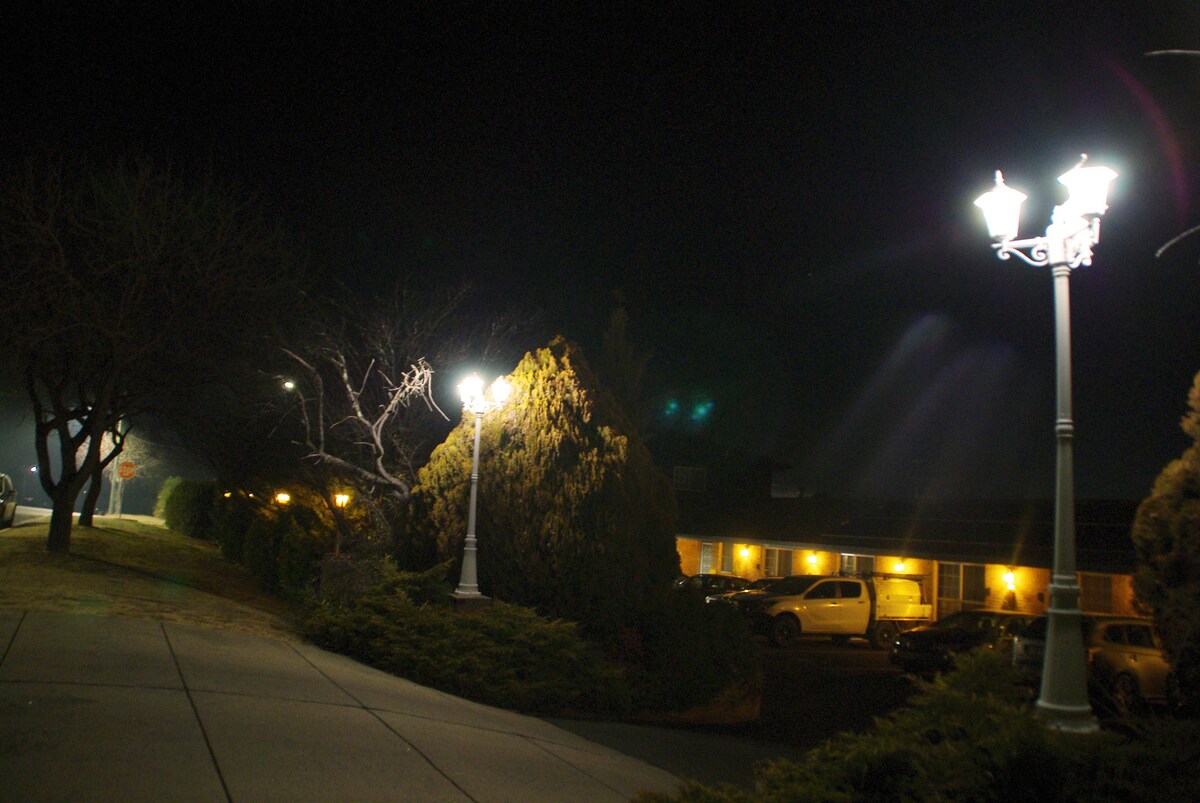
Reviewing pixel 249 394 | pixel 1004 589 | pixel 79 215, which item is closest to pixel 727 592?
pixel 1004 589

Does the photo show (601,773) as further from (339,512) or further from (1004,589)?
(1004,589)

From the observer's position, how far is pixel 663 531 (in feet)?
49.1

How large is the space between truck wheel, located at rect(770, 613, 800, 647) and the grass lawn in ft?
38.8

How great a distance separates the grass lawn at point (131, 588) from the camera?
39.0ft

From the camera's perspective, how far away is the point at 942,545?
27828mm

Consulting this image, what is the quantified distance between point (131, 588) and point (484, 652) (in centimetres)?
604

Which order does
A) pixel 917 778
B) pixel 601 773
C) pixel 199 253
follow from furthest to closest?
pixel 199 253
pixel 601 773
pixel 917 778

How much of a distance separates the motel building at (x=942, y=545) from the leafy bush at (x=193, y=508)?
2029 centimetres

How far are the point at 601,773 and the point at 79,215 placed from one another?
14.5 meters

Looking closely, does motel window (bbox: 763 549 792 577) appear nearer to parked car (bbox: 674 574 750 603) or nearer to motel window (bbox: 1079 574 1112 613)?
parked car (bbox: 674 574 750 603)

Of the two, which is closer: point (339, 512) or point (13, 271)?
point (13, 271)

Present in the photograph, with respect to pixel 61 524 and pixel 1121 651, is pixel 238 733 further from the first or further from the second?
pixel 1121 651

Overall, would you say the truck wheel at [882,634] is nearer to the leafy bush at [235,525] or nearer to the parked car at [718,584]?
the parked car at [718,584]

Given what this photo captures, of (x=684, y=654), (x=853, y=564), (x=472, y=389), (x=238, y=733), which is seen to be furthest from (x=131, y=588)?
(x=853, y=564)
